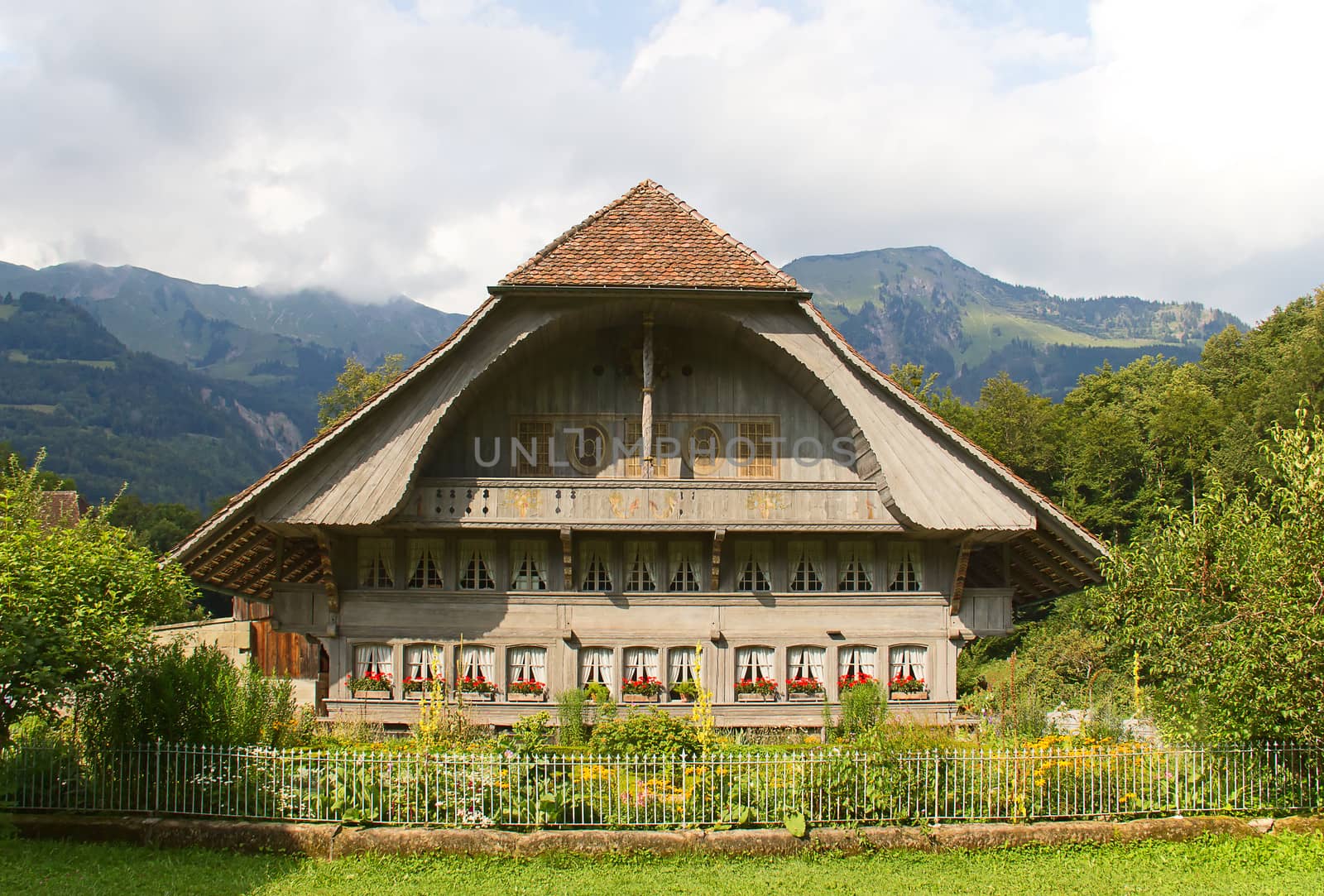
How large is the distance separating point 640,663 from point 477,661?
3456 millimetres

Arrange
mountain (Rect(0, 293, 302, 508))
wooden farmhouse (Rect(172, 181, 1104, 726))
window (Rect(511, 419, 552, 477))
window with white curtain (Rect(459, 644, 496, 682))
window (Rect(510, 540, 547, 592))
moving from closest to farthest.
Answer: wooden farmhouse (Rect(172, 181, 1104, 726))
window with white curtain (Rect(459, 644, 496, 682))
window (Rect(510, 540, 547, 592))
window (Rect(511, 419, 552, 477))
mountain (Rect(0, 293, 302, 508))

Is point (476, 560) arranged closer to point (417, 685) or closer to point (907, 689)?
point (417, 685)

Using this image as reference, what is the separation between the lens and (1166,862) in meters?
14.6

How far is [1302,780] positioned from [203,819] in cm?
1651

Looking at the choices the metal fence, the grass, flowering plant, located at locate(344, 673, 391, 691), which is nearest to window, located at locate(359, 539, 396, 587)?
flowering plant, located at locate(344, 673, 391, 691)

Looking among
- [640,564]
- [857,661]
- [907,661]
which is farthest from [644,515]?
[907,661]

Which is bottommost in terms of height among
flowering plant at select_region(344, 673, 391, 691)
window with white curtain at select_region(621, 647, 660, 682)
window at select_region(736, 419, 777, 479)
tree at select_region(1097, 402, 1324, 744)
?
flowering plant at select_region(344, 673, 391, 691)

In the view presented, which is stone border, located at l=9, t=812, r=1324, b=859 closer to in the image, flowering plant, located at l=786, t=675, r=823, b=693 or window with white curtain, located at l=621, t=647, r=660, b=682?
flowering plant, located at l=786, t=675, r=823, b=693

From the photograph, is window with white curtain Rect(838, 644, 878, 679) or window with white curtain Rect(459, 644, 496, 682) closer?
window with white curtain Rect(459, 644, 496, 682)

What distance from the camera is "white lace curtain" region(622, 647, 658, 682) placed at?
21969mm

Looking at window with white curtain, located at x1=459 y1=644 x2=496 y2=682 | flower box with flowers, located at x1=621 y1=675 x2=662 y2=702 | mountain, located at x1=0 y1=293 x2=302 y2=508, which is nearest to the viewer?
flower box with flowers, located at x1=621 y1=675 x2=662 y2=702

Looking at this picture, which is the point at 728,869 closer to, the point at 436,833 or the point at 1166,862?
the point at 436,833

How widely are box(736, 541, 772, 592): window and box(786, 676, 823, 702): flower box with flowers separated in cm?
208

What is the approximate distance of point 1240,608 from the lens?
52.5 feet
